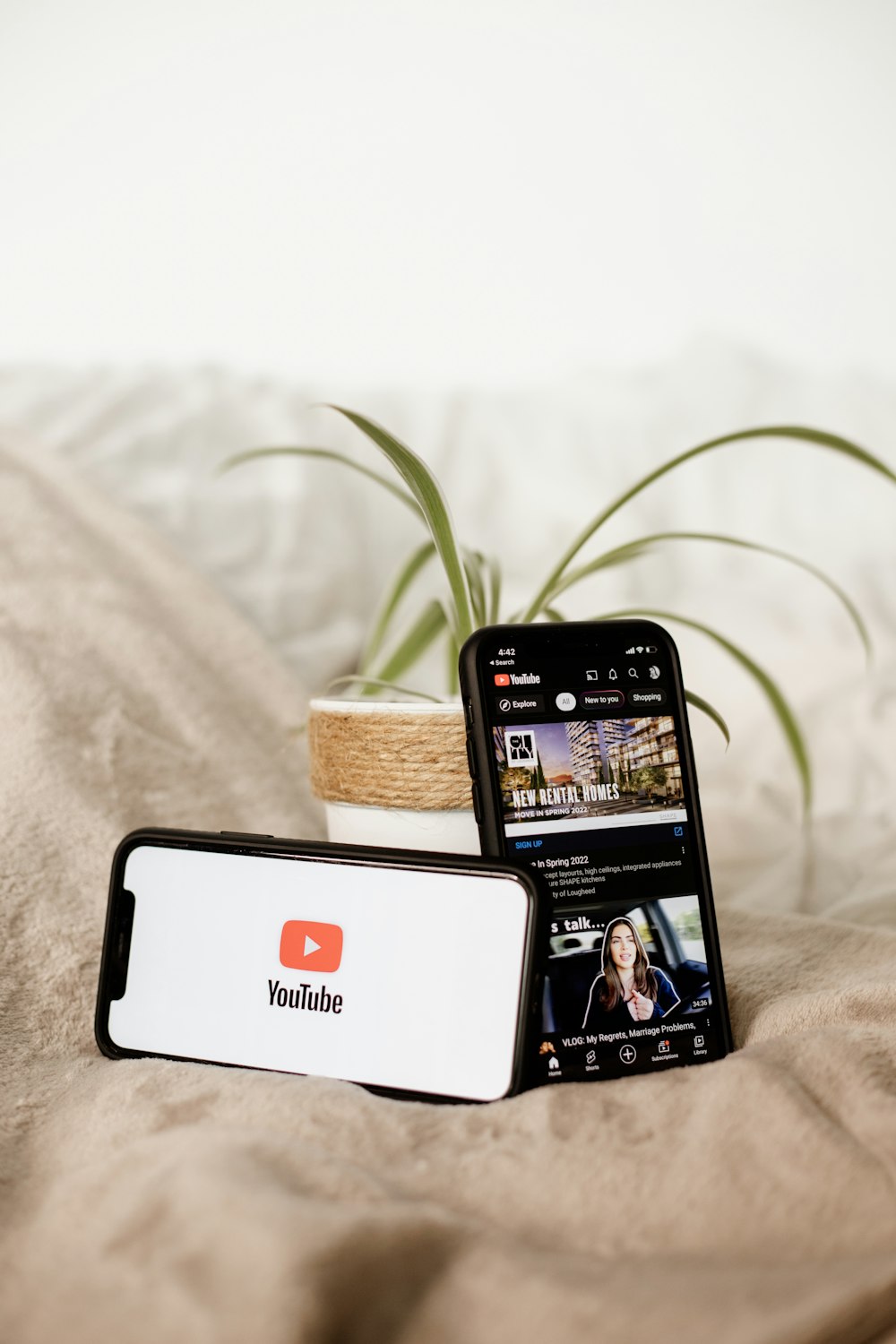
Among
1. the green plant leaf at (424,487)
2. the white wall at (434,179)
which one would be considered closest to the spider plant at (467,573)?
the green plant leaf at (424,487)

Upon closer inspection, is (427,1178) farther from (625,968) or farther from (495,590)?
(495,590)

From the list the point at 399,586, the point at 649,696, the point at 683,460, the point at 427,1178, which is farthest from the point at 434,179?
the point at 427,1178

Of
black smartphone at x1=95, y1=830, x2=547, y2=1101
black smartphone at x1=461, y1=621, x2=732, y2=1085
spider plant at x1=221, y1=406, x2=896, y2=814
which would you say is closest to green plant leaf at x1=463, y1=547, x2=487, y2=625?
spider plant at x1=221, y1=406, x2=896, y2=814

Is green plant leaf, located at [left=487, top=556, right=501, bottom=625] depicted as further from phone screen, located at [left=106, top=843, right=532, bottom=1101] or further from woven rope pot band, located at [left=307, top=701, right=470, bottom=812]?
phone screen, located at [left=106, top=843, right=532, bottom=1101]

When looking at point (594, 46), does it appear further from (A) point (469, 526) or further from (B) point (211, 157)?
(A) point (469, 526)

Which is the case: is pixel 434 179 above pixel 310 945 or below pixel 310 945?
above

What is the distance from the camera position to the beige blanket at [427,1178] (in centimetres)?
30

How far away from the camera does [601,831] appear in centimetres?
53

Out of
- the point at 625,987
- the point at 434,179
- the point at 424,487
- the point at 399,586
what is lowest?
the point at 625,987

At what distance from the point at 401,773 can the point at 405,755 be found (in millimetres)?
11

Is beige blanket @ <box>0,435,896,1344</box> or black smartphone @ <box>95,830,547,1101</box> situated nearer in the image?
beige blanket @ <box>0,435,896,1344</box>

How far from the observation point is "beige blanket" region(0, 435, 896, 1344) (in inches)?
11.7

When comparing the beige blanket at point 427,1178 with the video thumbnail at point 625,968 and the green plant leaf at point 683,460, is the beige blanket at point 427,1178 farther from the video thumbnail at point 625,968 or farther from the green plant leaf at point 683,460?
the green plant leaf at point 683,460

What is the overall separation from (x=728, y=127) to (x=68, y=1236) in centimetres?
157
